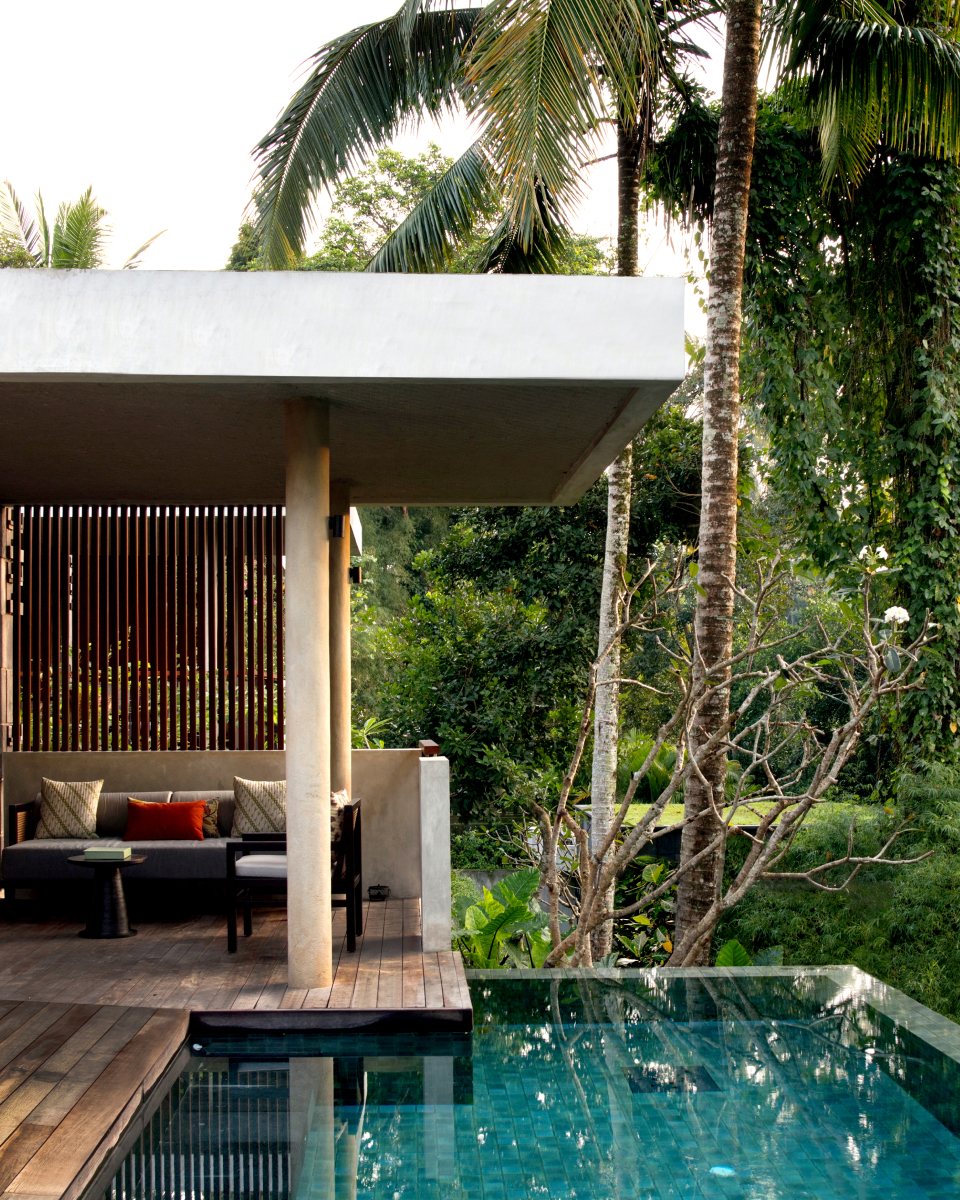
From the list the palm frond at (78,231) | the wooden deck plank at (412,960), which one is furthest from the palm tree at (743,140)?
the palm frond at (78,231)

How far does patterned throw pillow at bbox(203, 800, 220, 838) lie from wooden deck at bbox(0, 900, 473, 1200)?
2.02ft

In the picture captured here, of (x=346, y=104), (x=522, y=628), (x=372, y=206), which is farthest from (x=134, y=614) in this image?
(x=372, y=206)

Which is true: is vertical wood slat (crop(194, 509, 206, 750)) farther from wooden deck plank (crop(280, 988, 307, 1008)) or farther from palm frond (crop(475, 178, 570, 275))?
palm frond (crop(475, 178, 570, 275))

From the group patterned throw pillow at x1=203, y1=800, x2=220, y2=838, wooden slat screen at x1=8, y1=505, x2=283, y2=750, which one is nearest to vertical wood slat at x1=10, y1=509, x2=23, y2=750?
wooden slat screen at x1=8, y1=505, x2=283, y2=750

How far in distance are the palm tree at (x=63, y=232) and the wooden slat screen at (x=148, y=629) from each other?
7.29ft

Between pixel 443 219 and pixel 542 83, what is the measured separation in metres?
4.17

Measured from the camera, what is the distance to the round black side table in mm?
5992

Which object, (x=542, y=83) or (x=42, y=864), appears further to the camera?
(x=42, y=864)

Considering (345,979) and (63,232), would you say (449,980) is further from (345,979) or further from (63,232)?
(63,232)

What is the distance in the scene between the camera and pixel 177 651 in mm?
7605

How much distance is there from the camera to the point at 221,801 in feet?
23.1

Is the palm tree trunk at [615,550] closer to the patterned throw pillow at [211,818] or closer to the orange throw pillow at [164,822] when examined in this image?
the patterned throw pillow at [211,818]

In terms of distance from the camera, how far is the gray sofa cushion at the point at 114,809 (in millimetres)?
A: 6965

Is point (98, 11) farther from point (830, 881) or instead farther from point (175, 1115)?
point (175, 1115)
